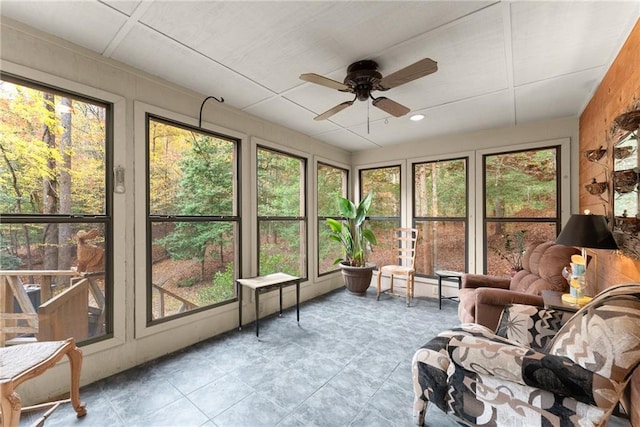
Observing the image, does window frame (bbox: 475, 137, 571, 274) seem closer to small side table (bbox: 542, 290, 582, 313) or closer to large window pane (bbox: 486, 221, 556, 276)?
large window pane (bbox: 486, 221, 556, 276)

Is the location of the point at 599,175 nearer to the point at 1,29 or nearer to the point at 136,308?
the point at 136,308

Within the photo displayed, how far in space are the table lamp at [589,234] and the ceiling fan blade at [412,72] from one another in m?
1.52

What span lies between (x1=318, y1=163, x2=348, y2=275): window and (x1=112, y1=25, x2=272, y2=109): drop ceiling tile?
6.78ft

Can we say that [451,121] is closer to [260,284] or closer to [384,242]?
[384,242]

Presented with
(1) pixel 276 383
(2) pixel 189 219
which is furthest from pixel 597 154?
(2) pixel 189 219

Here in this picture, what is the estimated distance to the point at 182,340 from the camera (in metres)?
2.67

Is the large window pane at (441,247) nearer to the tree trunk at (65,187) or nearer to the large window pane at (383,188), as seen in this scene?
the large window pane at (383,188)

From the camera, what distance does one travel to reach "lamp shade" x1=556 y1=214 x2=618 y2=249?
1.81m

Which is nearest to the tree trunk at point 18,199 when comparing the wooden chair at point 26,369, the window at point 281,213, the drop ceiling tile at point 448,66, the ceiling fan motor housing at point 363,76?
the wooden chair at point 26,369

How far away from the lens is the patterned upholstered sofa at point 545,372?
3.58ft

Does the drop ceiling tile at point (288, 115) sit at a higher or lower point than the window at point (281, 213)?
higher

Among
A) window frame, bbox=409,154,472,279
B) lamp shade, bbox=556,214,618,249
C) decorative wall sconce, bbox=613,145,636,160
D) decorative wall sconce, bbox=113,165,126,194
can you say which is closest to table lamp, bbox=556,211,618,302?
lamp shade, bbox=556,214,618,249

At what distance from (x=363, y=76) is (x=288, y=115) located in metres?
1.43

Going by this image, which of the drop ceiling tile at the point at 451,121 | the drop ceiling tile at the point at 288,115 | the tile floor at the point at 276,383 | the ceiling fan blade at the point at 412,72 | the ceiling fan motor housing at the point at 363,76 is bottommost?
the tile floor at the point at 276,383
